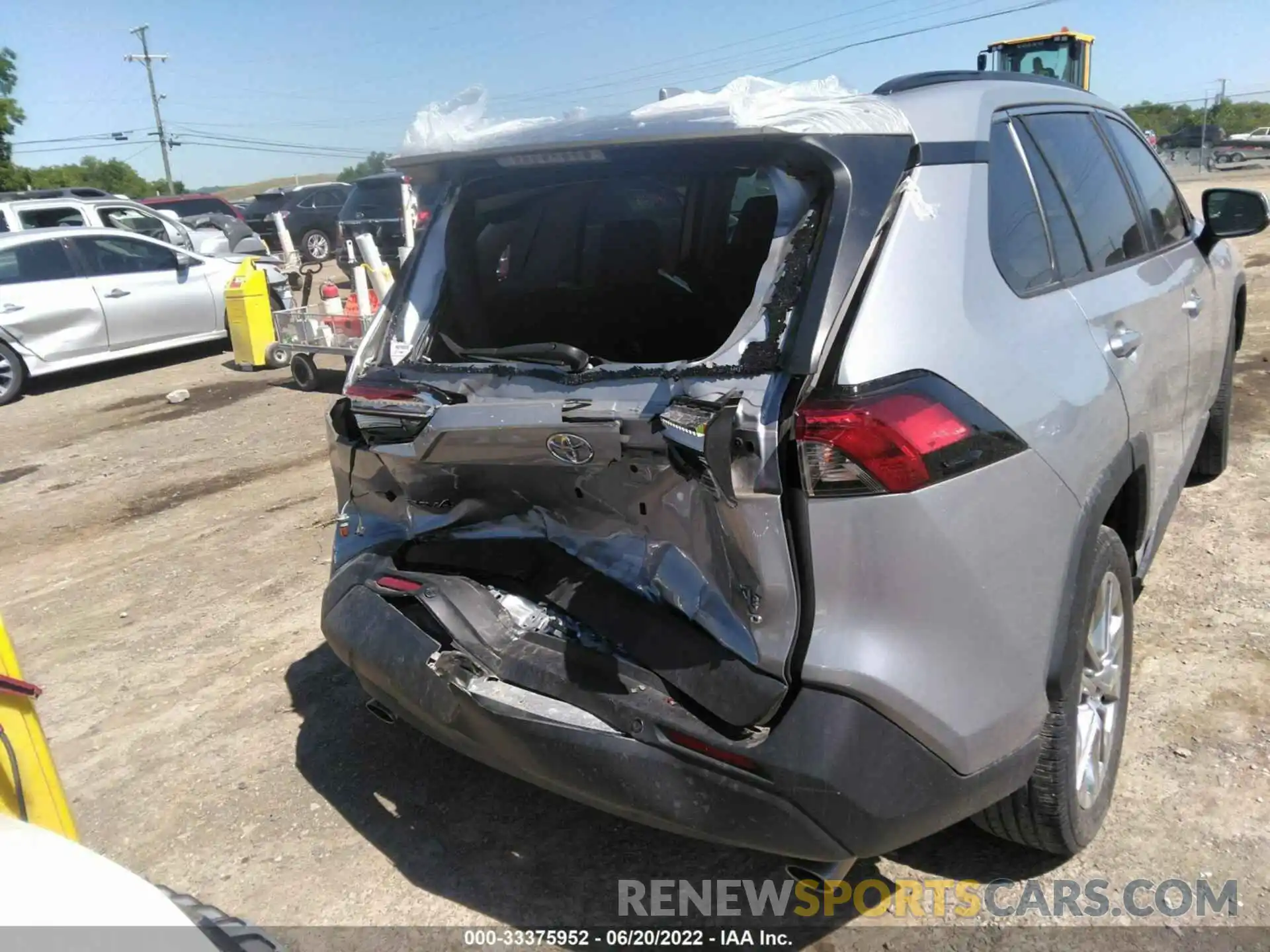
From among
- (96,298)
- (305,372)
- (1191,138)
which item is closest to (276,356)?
(305,372)

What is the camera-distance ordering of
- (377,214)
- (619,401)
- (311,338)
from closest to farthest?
(619,401), (311,338), (377,214)

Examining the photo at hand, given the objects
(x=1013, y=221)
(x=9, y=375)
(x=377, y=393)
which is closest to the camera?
(x=1013, y=221)

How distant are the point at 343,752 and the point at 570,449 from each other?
1.73m

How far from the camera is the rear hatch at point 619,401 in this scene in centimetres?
214

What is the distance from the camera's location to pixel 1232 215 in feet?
12.9

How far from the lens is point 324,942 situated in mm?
2625

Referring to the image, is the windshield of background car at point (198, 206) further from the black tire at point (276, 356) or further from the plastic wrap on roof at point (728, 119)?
the plastic wrap on roof at point (728, 119)

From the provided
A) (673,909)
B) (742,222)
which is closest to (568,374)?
(742,222)

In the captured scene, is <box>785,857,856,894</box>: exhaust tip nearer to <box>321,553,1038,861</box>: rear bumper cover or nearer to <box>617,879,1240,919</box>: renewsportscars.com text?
<box>321,553,1038,861</box>: rear bumper cover

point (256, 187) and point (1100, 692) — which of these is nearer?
point (1100, 692)

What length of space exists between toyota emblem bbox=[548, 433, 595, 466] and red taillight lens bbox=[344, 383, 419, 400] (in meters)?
0.57

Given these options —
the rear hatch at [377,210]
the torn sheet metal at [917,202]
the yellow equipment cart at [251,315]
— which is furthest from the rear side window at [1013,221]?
the rear hatch at [377,210]

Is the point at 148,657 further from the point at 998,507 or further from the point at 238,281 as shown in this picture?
the point at 238,281

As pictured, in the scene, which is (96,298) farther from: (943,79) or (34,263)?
(943,79)
